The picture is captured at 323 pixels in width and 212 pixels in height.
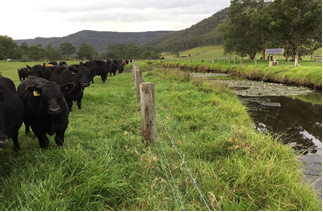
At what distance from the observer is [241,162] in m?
2.91

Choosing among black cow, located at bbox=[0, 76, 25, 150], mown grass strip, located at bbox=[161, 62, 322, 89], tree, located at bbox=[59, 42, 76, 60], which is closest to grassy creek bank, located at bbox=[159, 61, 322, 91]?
mown grass strip, located at bbox=[161, 62, 322, 89]

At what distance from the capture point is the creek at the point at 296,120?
465cm

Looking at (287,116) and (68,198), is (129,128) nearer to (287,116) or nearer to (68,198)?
(68,198)

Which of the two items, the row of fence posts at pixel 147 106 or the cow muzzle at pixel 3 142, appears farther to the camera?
the row of fence posts at pixel 147 106

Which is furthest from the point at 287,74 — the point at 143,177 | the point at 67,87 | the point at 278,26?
the point at 67,87

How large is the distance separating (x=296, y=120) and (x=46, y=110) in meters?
8.53

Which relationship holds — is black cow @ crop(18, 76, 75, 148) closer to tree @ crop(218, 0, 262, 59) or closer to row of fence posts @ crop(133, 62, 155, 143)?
row of fence posts @ crop(133, 62, 155, 143)

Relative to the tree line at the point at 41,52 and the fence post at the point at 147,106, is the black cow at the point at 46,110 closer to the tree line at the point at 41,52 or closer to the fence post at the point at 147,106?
the fence post at the point at 147,106

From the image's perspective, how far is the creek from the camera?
465 centimetres

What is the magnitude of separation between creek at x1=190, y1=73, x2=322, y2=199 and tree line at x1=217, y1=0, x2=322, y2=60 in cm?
1943

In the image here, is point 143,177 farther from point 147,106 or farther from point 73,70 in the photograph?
point 73,70

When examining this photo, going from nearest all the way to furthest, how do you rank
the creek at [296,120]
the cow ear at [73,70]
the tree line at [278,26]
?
the creek at [296,120] → the cow ear at [73,70] → the tree line at [278,26]

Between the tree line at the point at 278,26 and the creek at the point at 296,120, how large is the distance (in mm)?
19426

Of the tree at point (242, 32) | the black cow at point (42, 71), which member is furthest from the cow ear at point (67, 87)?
the tree at point (242, 32)
